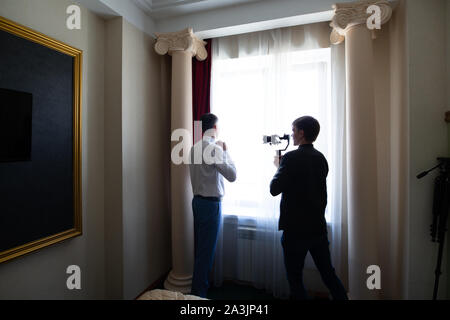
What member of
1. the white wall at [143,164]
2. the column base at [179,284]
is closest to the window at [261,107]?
the white wall at [143,164]

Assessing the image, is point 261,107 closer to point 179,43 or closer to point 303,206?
point 179,43

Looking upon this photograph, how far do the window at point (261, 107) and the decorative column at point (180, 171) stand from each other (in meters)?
0.31

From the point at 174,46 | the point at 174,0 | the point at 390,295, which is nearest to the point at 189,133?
the point at 174,46

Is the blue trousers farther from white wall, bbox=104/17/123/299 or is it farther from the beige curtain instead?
the beige curtain

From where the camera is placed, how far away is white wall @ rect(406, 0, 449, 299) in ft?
5.18

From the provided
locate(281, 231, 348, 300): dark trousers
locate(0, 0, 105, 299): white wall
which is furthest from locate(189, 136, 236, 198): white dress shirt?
locate(0, 0, 105, 299): white wall

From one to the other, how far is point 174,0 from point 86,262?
2396 mm

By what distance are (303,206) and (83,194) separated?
167 centimetres

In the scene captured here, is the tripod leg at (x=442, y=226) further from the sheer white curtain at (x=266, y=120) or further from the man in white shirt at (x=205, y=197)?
the man in white shirt at (x=205, y=197)

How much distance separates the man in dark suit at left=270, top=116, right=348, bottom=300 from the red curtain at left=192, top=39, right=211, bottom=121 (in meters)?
1.13

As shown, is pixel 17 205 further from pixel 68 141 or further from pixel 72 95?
pixel 72 95

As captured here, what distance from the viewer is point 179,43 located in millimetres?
2125

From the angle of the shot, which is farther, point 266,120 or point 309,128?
point 266,120

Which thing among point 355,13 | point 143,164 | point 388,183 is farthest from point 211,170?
point 355,13
